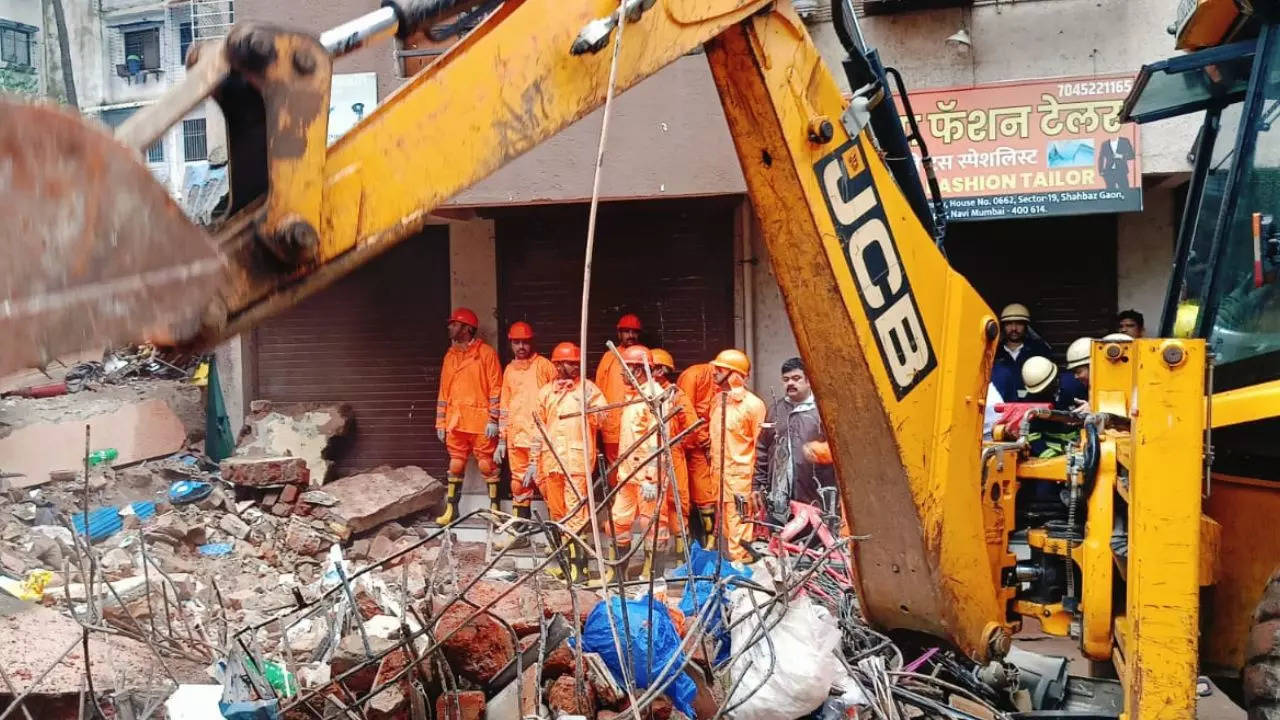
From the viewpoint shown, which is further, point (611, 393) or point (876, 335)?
point (611, 393)

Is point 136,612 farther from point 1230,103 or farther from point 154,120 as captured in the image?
point 1230,103

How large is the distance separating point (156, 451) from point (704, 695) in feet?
31.7

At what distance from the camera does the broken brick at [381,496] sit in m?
9.51

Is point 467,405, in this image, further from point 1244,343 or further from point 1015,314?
point 1244,343

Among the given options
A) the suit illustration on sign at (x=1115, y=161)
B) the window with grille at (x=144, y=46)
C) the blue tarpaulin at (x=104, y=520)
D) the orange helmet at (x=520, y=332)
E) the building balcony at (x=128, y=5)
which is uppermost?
the building balcony at (x=128, y=5)

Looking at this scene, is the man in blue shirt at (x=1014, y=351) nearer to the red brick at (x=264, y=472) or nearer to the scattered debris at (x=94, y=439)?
the red brick at (x=264, y=472)

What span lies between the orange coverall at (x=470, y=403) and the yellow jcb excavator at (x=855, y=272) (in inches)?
261

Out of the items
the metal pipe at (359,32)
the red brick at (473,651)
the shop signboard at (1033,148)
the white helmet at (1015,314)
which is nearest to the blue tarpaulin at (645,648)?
the red brick at (473,651)

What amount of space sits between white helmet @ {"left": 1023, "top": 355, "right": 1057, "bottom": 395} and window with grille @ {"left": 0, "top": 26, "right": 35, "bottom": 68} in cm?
3995

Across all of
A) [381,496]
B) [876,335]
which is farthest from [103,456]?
[876,335]

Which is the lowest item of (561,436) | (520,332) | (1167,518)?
→ (561,436)

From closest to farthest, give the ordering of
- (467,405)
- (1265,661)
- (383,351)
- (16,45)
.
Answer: (1265,661) → (467,405) → (383,351) → (16,45)

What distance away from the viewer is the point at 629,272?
1019cm

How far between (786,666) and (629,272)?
7.15 meters
